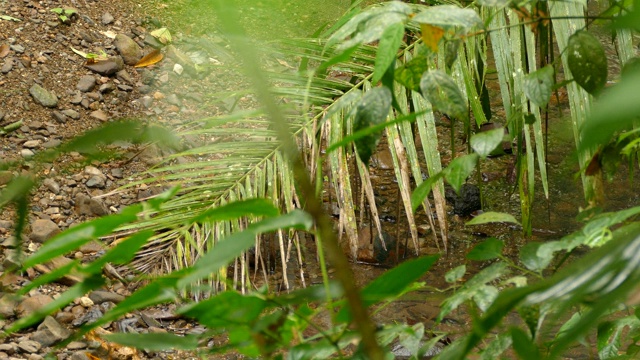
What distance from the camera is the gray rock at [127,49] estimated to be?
3279 mm

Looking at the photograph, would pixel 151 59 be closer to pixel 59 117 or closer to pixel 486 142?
pixel 59 117

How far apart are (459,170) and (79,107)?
2.41 meters

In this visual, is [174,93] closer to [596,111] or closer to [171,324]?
[171,324]

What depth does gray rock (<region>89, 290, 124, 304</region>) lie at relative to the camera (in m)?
2.34

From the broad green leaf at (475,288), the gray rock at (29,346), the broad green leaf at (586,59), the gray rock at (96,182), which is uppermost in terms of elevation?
the gray rock at (96,182)

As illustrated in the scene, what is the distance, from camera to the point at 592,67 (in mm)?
761

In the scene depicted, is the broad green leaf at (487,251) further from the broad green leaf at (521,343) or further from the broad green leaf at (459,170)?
the broad green leaf at (521,343)

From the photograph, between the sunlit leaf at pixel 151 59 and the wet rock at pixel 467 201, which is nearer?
the wet rock at pixel 467 201

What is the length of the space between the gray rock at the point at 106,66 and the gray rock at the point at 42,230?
32.9 inches

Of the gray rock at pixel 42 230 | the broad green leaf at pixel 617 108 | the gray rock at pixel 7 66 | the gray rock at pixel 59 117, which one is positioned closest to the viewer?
the broad green leaf at pixel 617 108

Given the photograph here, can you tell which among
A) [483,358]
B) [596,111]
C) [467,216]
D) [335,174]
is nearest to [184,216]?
[335,174]

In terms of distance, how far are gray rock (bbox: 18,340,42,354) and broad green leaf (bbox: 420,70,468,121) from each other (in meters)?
1.65

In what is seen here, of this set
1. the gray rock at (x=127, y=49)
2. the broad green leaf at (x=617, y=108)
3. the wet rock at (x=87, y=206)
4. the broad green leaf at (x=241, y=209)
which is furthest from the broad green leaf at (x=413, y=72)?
the gray rock at (x=127, y=49)

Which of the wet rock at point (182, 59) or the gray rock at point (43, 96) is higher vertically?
the wet rock at point (182, 59)
